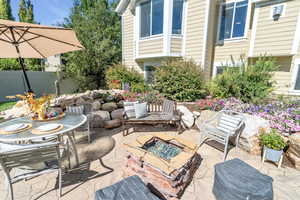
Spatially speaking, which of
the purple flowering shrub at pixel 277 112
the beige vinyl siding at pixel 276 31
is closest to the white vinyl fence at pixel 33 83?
the purple flowering shrub at pixel 277 112

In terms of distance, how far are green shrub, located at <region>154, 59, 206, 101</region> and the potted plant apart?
2.99 m

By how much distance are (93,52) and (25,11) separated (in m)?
9.37

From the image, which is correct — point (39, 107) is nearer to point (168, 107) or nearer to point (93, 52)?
point (168, 107)

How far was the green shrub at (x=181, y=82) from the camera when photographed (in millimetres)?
5824

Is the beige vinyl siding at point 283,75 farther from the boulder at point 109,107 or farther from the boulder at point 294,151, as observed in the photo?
the boulder at point 109,107

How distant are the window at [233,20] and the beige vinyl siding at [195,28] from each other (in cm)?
112

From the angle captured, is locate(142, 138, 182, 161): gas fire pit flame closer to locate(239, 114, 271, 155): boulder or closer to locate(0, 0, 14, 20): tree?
locate(239, 114, 271, 155): boulder

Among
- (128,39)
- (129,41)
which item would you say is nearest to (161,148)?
(129,41)

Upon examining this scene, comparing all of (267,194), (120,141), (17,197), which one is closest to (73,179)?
(17,197)

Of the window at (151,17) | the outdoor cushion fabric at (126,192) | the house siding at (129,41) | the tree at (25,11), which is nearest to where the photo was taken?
the outdoor cushion fabric at (126,192)

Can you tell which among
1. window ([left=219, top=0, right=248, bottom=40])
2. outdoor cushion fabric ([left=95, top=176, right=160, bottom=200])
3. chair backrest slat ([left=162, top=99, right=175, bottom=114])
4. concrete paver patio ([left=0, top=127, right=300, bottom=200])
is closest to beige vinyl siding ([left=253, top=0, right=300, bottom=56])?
window ([left=219, top=0, right=248, bottom=40])

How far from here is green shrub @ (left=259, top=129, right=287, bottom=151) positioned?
3.05 metres

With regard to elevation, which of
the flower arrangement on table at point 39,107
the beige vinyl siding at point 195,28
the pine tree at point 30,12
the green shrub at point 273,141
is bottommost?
the green shrub at point 273,141

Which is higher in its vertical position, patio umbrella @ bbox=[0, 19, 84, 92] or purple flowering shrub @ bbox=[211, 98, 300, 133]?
patio umbrella @ bbox=[0, 19, 84, 92]
